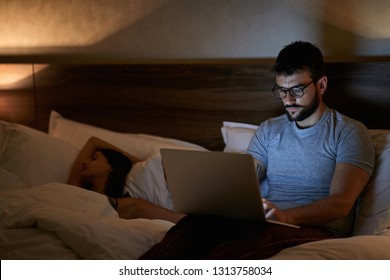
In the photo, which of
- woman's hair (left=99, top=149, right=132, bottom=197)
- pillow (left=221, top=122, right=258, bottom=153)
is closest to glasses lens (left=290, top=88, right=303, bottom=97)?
pillow (left=221, top=122, right=258, bottom=153)

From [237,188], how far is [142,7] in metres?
1.47

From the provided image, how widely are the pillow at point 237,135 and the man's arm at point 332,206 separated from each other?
1.95 feet

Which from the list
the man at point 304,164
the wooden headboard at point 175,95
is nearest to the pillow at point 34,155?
the wooden headboard at point 175,95

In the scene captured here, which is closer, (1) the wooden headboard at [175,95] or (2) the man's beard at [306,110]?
(2) the man's beard at [306,110]

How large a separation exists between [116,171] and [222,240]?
2.86ft

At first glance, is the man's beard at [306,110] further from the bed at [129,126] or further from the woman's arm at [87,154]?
the woman's arm at [87,154]

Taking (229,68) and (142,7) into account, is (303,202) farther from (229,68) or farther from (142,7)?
(142,7)

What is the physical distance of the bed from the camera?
1.67 m

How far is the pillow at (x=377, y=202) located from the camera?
75.1 inches

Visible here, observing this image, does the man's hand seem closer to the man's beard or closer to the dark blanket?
the dark blanket

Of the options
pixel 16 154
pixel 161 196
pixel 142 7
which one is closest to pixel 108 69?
pixel 142 7

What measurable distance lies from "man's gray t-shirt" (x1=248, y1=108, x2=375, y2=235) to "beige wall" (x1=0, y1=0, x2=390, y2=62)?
1.85 feet

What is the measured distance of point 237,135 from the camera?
2.45 metres

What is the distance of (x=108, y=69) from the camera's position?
2.76 m
